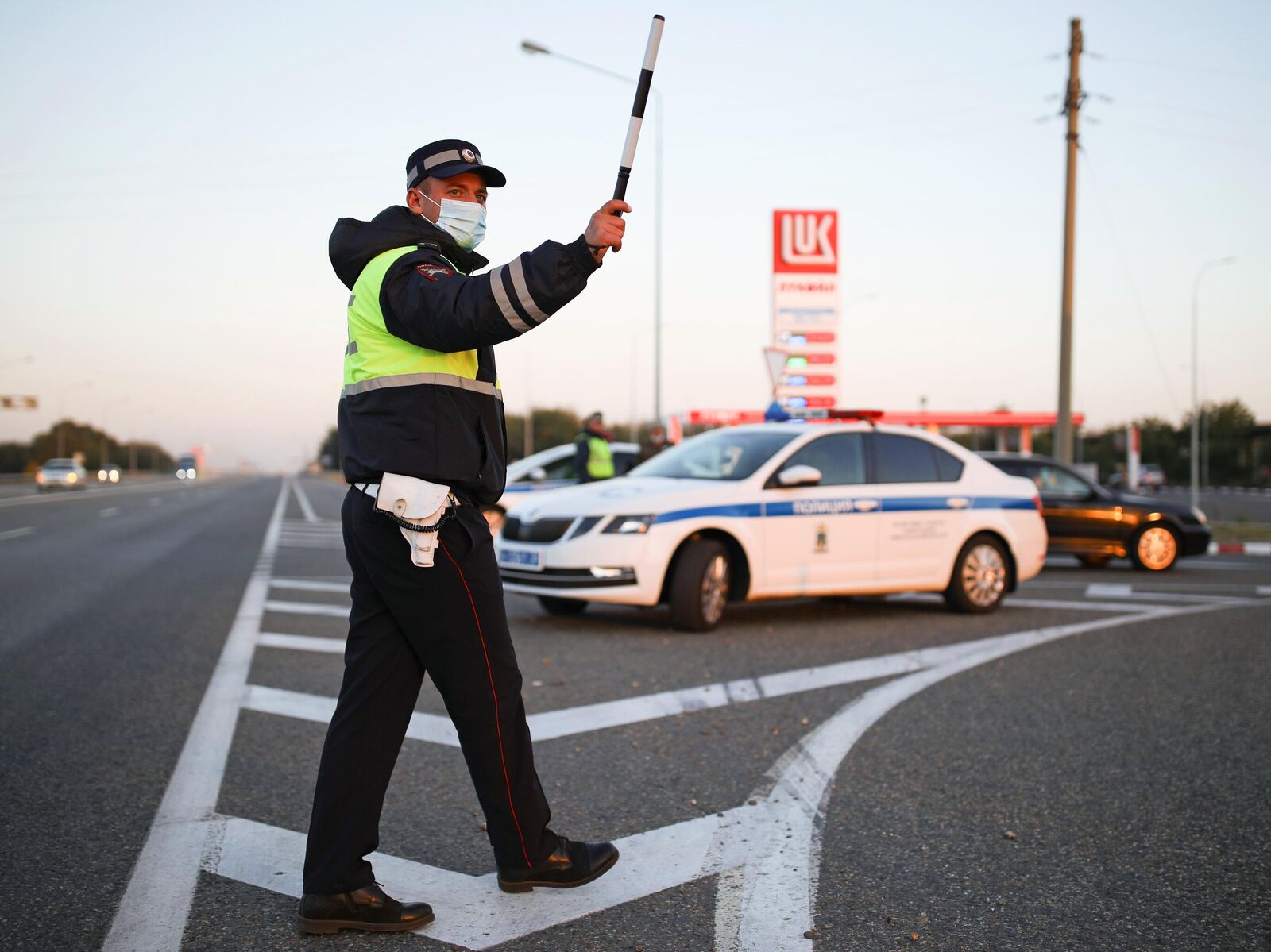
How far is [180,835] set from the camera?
373 centimetres

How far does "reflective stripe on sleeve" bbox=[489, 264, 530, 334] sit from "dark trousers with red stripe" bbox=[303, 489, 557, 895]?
633 mm

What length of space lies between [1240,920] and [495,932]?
6.57 feet

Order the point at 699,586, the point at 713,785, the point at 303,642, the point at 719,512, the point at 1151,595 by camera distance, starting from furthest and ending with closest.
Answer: the point at 1151,595, the point at 719,512, the point at 699,586, the point at 303,642, the point at 713,785

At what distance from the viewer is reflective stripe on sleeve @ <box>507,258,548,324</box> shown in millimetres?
2611

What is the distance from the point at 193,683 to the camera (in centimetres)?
632

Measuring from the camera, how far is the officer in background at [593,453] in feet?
47.6

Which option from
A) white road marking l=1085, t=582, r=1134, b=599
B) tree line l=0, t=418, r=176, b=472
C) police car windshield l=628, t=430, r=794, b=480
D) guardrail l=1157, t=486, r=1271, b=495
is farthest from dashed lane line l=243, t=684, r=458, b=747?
tree line l=0, t=418, r=176, b=472

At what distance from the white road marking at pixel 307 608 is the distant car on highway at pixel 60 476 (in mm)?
45998

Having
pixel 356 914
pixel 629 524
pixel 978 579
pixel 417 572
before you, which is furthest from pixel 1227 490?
pixel 356 914

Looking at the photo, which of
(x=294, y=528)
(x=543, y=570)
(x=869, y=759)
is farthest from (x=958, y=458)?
(x=294, y=528)

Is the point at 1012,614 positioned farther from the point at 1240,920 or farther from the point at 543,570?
Answer: the point at 1240,920

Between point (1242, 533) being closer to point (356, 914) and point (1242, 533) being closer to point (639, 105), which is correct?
point (639, 105)

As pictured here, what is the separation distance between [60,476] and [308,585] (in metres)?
49.1

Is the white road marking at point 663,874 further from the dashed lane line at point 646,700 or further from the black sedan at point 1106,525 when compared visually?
the black sedan at point 1106,525
